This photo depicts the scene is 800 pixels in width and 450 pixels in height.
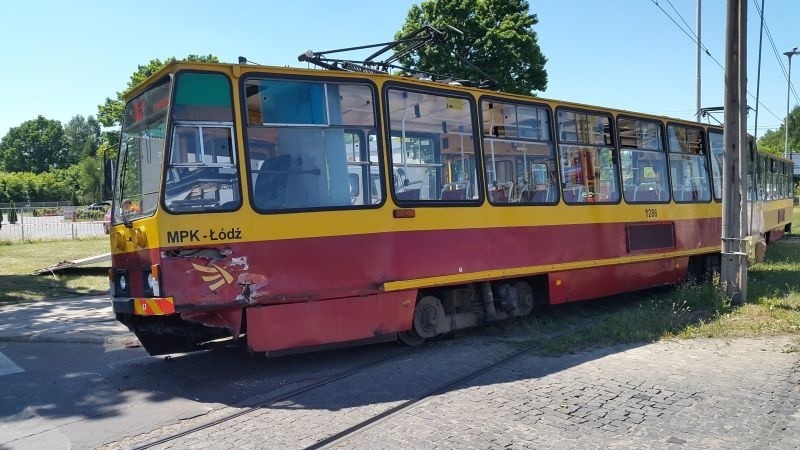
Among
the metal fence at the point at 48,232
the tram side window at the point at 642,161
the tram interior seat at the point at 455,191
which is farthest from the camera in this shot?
the metal fence at the point at 48,232

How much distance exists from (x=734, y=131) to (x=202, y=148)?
788cm

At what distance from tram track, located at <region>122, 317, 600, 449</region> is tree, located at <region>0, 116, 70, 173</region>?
125 m

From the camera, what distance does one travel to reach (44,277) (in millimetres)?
14062

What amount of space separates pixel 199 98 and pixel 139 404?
288 centimetres

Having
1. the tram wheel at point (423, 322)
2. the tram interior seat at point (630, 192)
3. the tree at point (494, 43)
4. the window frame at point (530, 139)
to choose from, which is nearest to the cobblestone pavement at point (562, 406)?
the tram wheel at point (423, 322)

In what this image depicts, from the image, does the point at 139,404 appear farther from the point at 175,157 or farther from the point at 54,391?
the point at 175,157

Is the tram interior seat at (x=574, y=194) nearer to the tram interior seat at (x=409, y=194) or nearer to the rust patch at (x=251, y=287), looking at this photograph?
the tram interior seat at (x=409, y=194)

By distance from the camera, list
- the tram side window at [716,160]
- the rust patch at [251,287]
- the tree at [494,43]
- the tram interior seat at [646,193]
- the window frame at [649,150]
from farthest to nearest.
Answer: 1. the tree at [494,43]
2. the tram side window at [716,160]
3. the tram interior seat at [646,193]
4. the window frame at [649,150]
5. the rust patch at [251,287]

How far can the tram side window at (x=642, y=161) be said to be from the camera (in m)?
9.68

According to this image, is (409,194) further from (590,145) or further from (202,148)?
(590,145)

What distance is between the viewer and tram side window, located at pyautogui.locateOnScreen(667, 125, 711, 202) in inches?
421

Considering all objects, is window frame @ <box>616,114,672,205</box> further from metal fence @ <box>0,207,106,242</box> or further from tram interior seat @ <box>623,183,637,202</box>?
metal fence @ <box>0,207,106,242</box>

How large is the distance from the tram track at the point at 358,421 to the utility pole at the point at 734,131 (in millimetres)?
4061

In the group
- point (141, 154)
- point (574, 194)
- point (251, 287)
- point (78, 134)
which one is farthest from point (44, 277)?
point (78, 134)
